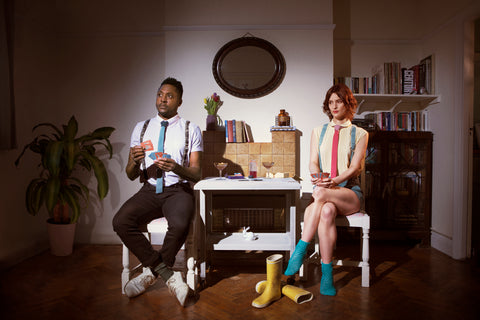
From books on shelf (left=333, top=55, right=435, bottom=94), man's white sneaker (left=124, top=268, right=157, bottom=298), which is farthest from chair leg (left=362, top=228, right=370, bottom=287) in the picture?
books on shelf (left=333, top=55, right=435, bottom=94)

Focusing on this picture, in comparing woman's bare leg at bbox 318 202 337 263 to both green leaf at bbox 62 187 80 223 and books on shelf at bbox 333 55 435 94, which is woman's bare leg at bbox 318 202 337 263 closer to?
books on shelf at bbox 333 55 435 94

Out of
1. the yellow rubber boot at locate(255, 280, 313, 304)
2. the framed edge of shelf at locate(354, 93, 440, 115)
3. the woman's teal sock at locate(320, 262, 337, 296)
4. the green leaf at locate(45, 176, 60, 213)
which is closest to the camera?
the yellow rubber boot at locate(255, 280, 313, 304)

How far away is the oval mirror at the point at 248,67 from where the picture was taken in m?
3.03

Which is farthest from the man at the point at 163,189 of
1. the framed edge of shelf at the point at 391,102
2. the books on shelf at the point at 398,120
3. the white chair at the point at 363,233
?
the books on shelf at the point at 398,120

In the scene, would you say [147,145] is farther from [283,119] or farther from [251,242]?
[283,119]

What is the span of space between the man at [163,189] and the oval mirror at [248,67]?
0.77 m

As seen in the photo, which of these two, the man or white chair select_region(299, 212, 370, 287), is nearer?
the man

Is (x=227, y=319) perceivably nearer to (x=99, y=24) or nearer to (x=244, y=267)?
→ (x=244, y=267)

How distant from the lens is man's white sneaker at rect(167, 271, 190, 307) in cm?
192

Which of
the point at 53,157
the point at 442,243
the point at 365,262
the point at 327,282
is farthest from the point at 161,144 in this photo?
the point at 442,243

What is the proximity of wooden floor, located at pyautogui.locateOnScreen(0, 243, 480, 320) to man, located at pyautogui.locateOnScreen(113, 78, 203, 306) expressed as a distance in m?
0.17

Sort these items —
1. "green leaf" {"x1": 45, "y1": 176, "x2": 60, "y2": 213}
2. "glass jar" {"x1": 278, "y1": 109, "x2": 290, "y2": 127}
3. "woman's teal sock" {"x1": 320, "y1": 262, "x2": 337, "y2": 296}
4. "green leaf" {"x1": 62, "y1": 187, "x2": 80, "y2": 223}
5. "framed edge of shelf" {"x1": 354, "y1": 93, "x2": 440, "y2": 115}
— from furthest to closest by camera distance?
"framed edge of shelf" {"x1": 354, "y1": 93, "x2": 440, "y2": 115} → "glass jar" {"x1": 278, "y1": 109, "x2": 290, "y2": 127} → "green leaf" {"x1": 62, "y1": 187, "x2": 80, "y2": 223} → "green leaf" {"x1": 45, "y1": 176, "x2": 60, "y2": 213} → "woman's teal sock" {"x1": 320, "y1": 262, "x2": 337, "y2": 296}

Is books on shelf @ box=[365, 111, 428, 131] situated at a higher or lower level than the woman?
higher

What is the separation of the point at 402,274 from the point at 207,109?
7.24ft
